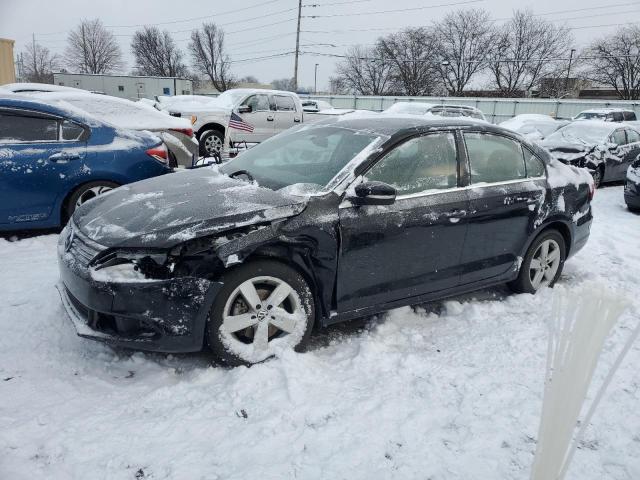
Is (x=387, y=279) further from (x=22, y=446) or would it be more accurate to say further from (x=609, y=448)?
(x=22, y=446)

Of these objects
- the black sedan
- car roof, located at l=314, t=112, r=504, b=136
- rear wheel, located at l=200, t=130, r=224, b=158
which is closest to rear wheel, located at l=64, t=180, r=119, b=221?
the black sedan

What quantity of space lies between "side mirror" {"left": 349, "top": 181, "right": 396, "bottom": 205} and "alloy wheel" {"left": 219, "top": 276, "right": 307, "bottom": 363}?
73cm

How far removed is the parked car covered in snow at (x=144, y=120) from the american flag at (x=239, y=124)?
5.03 meters

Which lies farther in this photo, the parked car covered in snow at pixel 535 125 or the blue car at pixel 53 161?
the parked car covered in snow at pixel 535 125

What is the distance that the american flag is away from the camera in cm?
1265

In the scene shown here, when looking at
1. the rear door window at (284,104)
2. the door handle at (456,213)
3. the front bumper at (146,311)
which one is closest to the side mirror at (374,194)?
the door handle at (456,213)

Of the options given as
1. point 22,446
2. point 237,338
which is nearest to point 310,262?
point 237,338

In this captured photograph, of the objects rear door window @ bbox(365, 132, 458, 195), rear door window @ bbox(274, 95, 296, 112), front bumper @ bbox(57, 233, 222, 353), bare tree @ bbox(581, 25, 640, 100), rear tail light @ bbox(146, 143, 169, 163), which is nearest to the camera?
front bumper @ bbox(57, 233, 222, 353)

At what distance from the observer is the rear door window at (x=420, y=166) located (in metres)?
3.45

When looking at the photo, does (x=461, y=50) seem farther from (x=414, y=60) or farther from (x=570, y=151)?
(x=570, y=151)

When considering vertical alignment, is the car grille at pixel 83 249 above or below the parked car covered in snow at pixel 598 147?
below

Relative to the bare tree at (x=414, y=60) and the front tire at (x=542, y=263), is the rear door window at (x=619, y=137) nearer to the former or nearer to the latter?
the front tire at (x=542, y=263)

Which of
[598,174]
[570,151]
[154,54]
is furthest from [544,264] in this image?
[154,54]

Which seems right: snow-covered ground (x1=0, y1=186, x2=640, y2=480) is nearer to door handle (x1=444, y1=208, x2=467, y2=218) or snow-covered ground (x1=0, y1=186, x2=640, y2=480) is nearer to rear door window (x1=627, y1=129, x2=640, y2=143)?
door handle (x1=444, y1=208, x2=467, y2=218)
